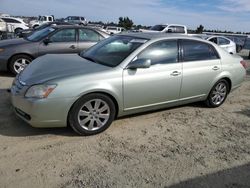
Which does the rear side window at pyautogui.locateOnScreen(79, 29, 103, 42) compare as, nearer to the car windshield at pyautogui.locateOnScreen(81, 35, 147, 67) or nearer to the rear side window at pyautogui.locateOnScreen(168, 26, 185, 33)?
the car windshield at pyautogui.locateOnScreen(81, 35, 147, 67)

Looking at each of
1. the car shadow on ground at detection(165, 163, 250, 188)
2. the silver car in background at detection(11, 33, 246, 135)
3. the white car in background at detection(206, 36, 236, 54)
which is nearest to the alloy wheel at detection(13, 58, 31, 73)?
the silver car in background at detection(11, 33, 246, 135)

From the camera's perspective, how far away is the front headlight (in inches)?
146

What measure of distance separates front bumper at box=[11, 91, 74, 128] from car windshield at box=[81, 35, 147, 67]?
1.05 m

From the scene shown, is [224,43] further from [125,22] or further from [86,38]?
[125,22]

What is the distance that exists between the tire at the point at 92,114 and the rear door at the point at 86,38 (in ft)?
14.1

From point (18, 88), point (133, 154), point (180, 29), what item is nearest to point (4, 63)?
point (18, 88)

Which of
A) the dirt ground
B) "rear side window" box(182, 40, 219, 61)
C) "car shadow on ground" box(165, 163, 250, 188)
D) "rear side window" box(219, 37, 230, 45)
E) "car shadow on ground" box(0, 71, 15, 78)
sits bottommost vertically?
"car shadow on ground" box(165, 163, 250, 188)

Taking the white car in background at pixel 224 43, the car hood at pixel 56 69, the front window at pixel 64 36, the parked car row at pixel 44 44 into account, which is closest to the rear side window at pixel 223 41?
the white car in background at pixel 224 43

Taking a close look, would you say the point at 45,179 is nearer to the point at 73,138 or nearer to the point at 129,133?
the point at 73,138

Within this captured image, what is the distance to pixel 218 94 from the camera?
573cm

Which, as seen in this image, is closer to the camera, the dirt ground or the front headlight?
the dirt ground

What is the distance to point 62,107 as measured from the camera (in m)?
3.80

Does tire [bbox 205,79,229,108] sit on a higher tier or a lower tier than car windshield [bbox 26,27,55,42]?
lower

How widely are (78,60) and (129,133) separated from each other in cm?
154
